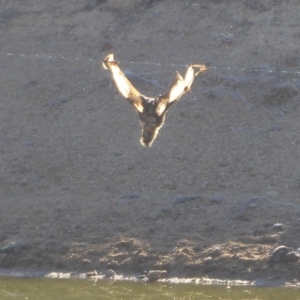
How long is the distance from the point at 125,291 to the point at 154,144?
3.35m

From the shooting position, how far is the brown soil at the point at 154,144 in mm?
11031

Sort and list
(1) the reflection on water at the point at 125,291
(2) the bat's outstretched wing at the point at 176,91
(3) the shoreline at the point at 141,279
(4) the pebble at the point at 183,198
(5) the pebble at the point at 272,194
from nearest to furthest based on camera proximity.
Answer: (2) the bat's outstretched wing at the point at 176,91 < (1) the reflection on water at the point at 125,291 < (3) the shoreline at the point at 141,279 < (5) the pebble at the point at 272,194 < (4) the pebble at the point at 183,198

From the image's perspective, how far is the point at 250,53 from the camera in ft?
47.4

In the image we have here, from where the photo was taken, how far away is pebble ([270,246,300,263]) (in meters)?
10.3

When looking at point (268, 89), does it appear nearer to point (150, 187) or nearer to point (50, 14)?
point (150, 187)

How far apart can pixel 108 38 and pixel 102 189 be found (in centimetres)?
413

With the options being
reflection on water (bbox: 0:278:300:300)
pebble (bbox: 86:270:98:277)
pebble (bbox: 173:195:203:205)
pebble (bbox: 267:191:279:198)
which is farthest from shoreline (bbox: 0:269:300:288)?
pebble (bbox: 267:191:279:198)

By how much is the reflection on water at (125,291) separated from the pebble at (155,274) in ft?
0.47

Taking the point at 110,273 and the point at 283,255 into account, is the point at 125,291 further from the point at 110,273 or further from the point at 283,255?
the point at 283,255

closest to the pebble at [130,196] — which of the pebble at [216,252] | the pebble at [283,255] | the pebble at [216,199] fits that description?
the pebble at [216,199]

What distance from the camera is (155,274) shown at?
34.2ft

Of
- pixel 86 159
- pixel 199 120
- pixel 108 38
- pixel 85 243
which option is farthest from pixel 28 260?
pixel 108 38

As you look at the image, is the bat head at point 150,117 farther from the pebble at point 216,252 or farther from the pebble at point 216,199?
the pebble at point 216,199

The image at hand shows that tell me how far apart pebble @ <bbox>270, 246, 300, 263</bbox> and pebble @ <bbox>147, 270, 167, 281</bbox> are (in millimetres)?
1167
